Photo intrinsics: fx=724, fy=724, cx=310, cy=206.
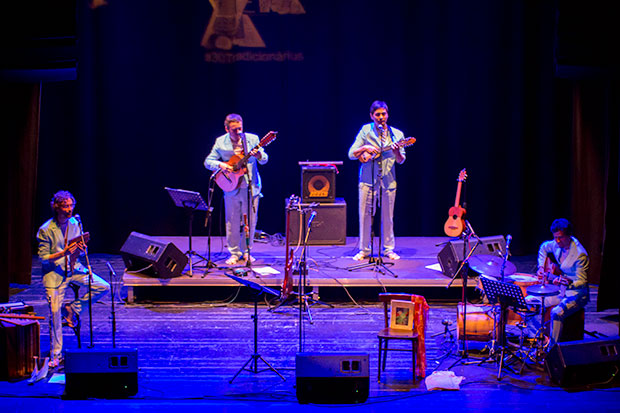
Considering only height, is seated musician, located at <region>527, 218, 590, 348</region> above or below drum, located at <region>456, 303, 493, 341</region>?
above

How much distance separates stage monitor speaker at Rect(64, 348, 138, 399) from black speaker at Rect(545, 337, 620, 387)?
141 inches

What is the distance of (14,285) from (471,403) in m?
6.47

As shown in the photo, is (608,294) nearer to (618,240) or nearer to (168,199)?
(618,240)

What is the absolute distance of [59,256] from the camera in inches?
269

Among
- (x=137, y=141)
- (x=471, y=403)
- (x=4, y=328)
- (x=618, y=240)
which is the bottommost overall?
(x=471, y=403)

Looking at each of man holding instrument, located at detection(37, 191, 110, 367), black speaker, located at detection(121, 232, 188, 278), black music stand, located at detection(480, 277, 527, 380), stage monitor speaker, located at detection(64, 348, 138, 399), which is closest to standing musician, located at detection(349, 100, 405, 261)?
black speaker, located at detection(121, 232, 188, 278)

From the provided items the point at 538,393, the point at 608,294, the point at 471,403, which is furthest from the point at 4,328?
the point at 608,294

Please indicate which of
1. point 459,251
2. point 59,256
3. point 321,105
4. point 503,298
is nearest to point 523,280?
point 503,298

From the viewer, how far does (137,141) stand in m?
11.3

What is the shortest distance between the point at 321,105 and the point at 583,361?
610cm

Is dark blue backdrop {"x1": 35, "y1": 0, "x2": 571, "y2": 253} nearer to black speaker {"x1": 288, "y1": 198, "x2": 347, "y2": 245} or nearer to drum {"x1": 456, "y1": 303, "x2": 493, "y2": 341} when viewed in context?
black speaker {"x1": 288, "y1": 198, "x2": 347, "y2": 245}

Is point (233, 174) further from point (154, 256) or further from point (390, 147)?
point (390, 147)

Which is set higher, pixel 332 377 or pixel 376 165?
pixel 376 165

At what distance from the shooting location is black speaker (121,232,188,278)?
8703mm
